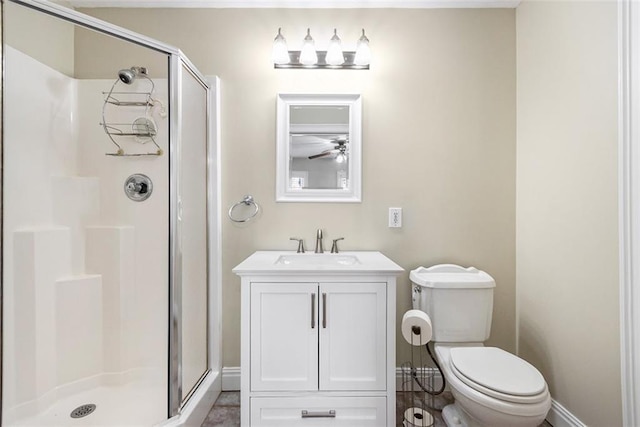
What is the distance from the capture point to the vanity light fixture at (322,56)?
1723mm

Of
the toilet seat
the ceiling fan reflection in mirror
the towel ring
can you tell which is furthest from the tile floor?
the ceiling fan reflection in mirror

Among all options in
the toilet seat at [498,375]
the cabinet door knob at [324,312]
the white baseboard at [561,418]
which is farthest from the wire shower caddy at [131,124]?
the white baseboard at [561,418]

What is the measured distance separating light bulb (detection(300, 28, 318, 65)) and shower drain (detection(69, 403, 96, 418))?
2.17 m

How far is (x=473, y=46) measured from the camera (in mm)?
1846

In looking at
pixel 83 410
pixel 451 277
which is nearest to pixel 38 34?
pixel 83 410

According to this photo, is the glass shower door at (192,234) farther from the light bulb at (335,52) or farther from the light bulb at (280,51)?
the light bulb at (335,52)

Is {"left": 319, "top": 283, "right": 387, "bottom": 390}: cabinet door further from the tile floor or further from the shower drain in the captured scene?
the shower drain

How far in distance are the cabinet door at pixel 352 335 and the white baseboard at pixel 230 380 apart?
0.73 metres

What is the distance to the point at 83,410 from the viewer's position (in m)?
1.49

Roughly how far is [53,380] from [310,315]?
137cm

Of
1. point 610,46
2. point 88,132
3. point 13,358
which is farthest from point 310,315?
point 610,46

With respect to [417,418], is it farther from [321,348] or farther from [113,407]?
[113,407]

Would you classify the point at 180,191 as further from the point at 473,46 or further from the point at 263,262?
the point at 473,46

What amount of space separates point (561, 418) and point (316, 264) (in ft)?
4.67
